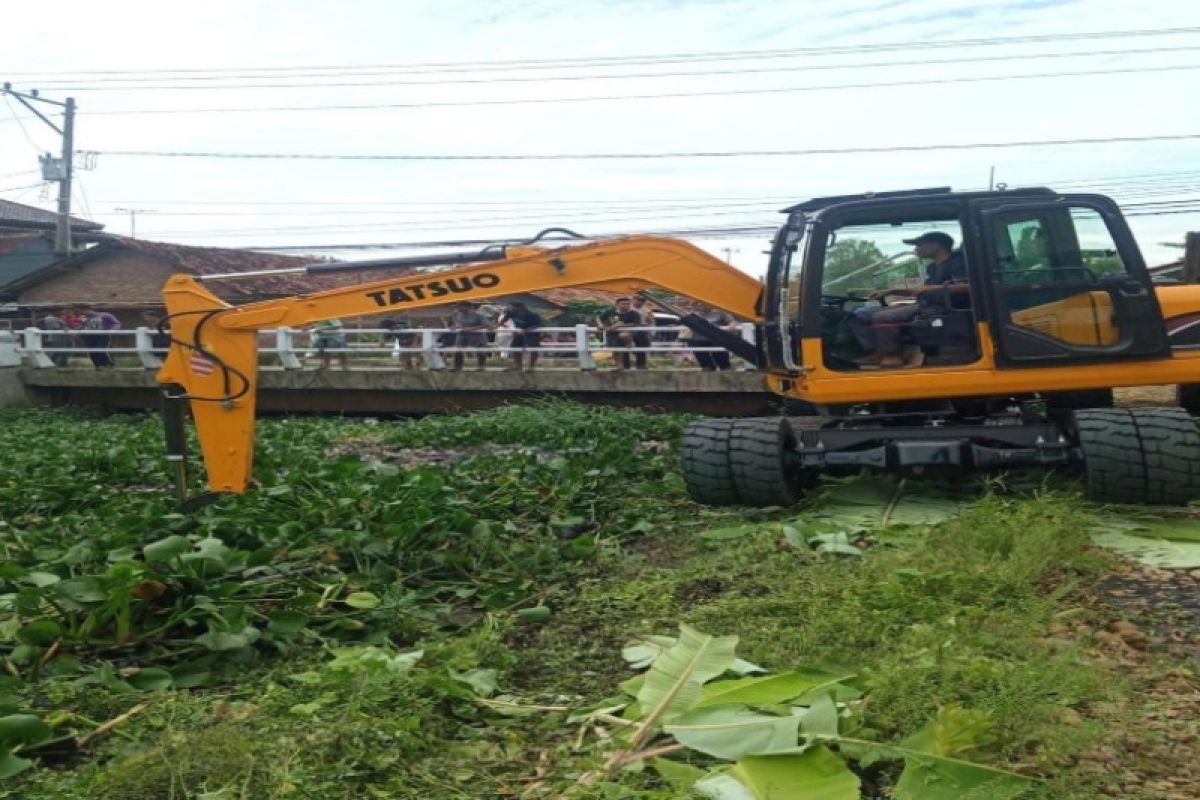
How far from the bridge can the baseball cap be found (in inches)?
263

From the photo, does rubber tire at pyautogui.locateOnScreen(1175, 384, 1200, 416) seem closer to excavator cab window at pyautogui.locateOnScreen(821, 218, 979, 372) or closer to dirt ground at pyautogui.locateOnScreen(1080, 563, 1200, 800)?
excavator cab window at pyautogui.locateOnScreen(821, 218, 979, 372)

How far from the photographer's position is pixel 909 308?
7.98m

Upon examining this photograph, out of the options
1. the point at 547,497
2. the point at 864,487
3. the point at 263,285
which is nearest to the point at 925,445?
the point at 864,487

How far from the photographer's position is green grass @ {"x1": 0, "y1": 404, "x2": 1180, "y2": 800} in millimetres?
3740

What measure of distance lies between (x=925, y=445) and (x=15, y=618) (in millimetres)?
5432

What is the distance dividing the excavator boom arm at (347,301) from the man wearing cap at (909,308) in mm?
1320

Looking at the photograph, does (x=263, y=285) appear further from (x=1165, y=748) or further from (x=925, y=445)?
(x=1165, y=748)

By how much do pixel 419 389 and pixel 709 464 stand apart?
1084 centimetres

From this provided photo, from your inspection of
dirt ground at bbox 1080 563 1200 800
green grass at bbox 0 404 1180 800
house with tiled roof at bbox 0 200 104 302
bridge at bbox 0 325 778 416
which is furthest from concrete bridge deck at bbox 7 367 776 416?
house with tiled roof at bbox 0 200 104 302

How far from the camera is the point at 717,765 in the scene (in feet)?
11.8

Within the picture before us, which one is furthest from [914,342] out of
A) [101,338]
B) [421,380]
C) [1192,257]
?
[101,338]

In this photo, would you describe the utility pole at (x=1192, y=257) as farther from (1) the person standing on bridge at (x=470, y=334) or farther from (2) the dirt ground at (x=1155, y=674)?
(1) the person standing on bridge at (x=470, y=334)

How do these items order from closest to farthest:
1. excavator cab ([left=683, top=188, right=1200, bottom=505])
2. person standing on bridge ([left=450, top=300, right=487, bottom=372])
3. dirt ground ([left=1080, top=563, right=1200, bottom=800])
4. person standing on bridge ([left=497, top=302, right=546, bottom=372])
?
dirt ground ([left=1080, top=563, right=1200, bottom=800])
excavator cab ([left=683, top=188, right=1200, bottom=505])
person standing on bridge ([left=497, top=302, right=546, bottom=372])
person standing on bridge ([left=450, top=300, right=487, bottom=372])

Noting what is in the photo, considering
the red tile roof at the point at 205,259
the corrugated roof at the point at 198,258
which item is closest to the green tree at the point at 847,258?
the red tile roof at the point at 205,259
